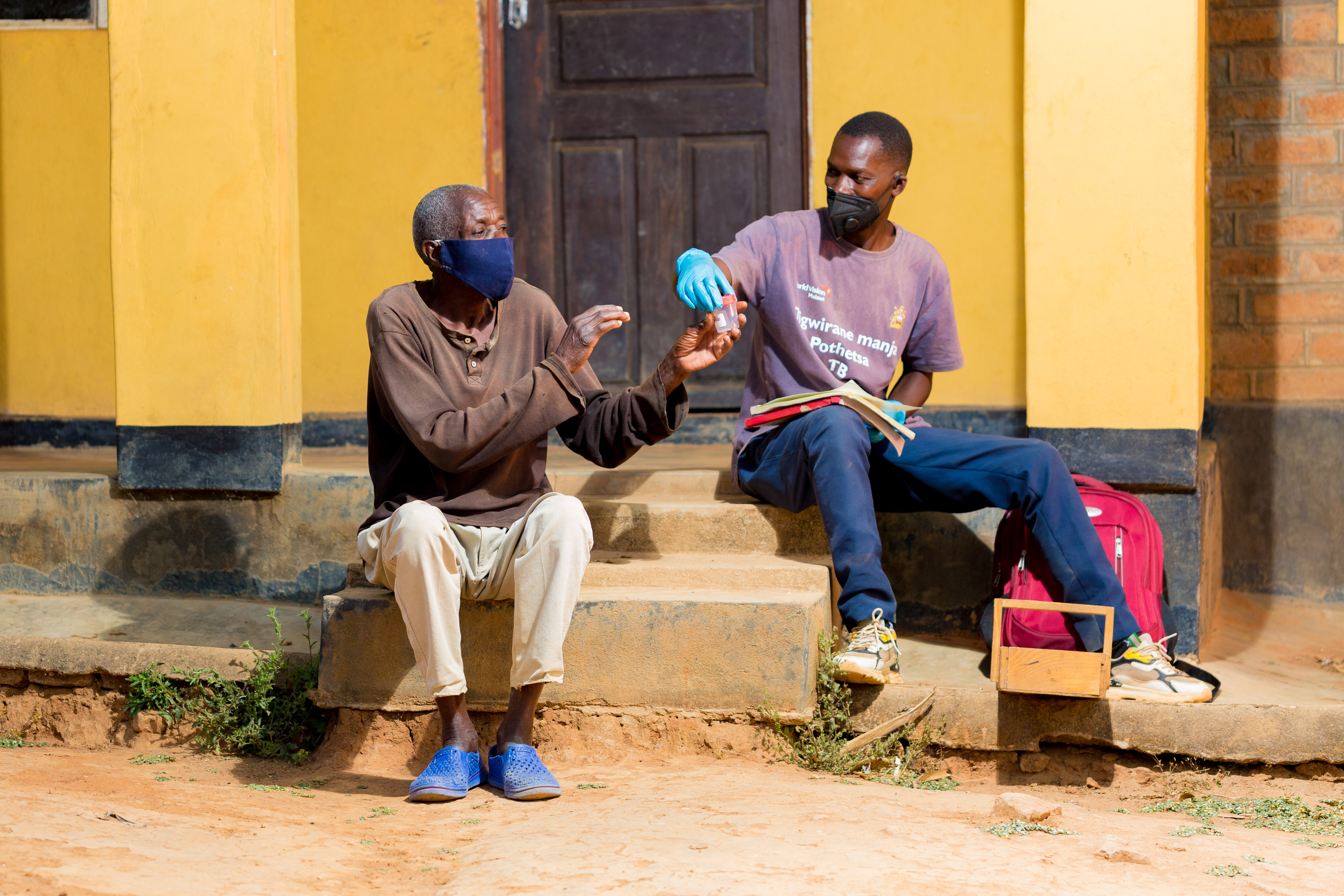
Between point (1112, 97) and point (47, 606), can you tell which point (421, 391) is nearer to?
point (47, 606)

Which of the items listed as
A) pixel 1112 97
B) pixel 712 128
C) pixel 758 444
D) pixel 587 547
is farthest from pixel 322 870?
pixel 712 128

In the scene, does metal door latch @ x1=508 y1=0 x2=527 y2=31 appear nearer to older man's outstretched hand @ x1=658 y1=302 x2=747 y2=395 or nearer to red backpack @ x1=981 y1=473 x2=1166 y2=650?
older man's outstretched hand @ x1=658 y1=302 x2=747 y2=395

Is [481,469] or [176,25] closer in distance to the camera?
[481,469]

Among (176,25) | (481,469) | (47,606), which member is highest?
(176,25)

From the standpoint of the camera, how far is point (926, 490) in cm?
376

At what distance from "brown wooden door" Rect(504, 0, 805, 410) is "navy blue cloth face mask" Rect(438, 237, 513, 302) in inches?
81.1

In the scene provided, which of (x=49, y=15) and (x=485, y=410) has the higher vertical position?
(x=49, y=15)

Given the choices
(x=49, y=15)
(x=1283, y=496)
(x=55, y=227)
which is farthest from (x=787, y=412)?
(x=49, y=15)

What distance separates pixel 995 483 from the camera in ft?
11.8

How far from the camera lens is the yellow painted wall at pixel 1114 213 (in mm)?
3924

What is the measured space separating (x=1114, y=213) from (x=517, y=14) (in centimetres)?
275

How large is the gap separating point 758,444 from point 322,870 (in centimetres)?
188

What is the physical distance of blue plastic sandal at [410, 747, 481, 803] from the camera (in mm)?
3016

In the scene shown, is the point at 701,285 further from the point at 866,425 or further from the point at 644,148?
the point at 644,148
